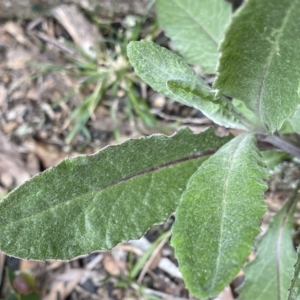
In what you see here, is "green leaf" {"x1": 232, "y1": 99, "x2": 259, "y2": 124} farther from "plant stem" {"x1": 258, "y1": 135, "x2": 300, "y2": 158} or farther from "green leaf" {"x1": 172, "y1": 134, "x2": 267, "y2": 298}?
"green leaf" {"x1": 172, "y1": 134, "x2": 267, "y2": 298}

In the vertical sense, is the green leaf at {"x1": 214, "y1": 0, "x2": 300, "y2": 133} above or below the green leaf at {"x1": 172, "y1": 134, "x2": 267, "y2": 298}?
above

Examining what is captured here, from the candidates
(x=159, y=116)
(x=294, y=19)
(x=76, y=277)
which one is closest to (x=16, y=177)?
(x=76, y=277)

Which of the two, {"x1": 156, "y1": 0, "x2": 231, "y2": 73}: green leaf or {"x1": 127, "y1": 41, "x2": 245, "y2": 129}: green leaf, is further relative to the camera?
{"x1": 156, "y1": 0, "x2": 231, "y2": 73}: green leaf

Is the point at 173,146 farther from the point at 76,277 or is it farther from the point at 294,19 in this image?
the point at 76,277

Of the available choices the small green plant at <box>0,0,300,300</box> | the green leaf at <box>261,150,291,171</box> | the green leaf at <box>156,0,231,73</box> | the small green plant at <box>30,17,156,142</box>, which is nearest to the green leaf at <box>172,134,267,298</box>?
the small green plant at <box>0,0,300,300</box>

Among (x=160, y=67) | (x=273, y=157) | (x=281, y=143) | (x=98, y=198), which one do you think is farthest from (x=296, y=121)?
(x=98, y=198)

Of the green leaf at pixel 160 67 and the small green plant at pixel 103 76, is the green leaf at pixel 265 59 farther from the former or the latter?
the small green plant at pixel 103 76

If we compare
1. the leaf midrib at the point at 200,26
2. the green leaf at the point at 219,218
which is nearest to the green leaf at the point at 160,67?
the green leaf at the point at 219,218
